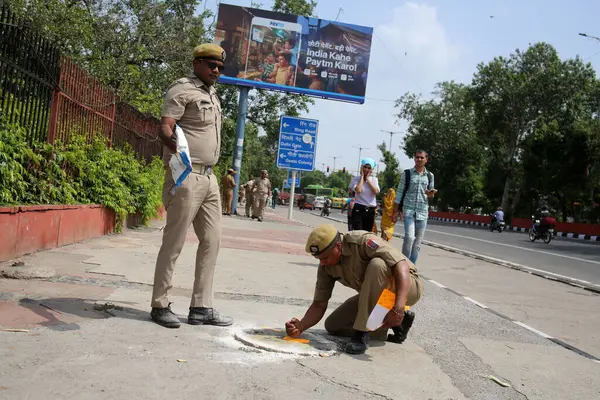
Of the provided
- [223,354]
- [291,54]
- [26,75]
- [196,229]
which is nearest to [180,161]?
[196,229]

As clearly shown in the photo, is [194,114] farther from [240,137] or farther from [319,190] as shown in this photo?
[319,190]

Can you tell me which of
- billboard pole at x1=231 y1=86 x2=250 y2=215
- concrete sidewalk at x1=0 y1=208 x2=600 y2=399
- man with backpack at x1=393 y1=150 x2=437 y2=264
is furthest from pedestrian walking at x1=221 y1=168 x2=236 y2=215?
concrete sidewalk at x1=0 y1=208 x2=600 y2=399

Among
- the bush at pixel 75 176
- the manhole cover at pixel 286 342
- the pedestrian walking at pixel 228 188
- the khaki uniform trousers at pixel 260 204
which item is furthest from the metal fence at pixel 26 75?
the pedestrian walking at pixel 228 188

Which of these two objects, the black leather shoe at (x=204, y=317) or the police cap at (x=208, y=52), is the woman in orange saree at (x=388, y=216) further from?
the police cap at (x=208, y=52)

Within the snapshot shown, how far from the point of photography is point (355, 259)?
169 inches

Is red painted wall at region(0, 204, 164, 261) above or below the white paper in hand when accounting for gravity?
below

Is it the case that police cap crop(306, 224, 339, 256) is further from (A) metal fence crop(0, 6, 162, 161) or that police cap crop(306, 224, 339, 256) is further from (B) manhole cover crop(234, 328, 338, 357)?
(A) metal fence crop(0, 6, 162, 161)

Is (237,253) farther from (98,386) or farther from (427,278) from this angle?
(98,386)

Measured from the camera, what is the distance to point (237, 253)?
10086mm

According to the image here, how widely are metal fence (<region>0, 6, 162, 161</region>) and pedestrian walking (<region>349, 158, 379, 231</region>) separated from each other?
406cm

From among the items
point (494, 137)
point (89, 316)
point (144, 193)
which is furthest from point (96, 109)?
→ point (494, 137)

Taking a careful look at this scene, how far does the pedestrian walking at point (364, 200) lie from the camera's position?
945 cm

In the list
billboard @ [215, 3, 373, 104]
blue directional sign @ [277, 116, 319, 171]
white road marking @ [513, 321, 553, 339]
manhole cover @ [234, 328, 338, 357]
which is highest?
billboard @ [215, 3, 373, 104]

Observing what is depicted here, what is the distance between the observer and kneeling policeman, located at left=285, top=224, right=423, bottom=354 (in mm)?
4145
